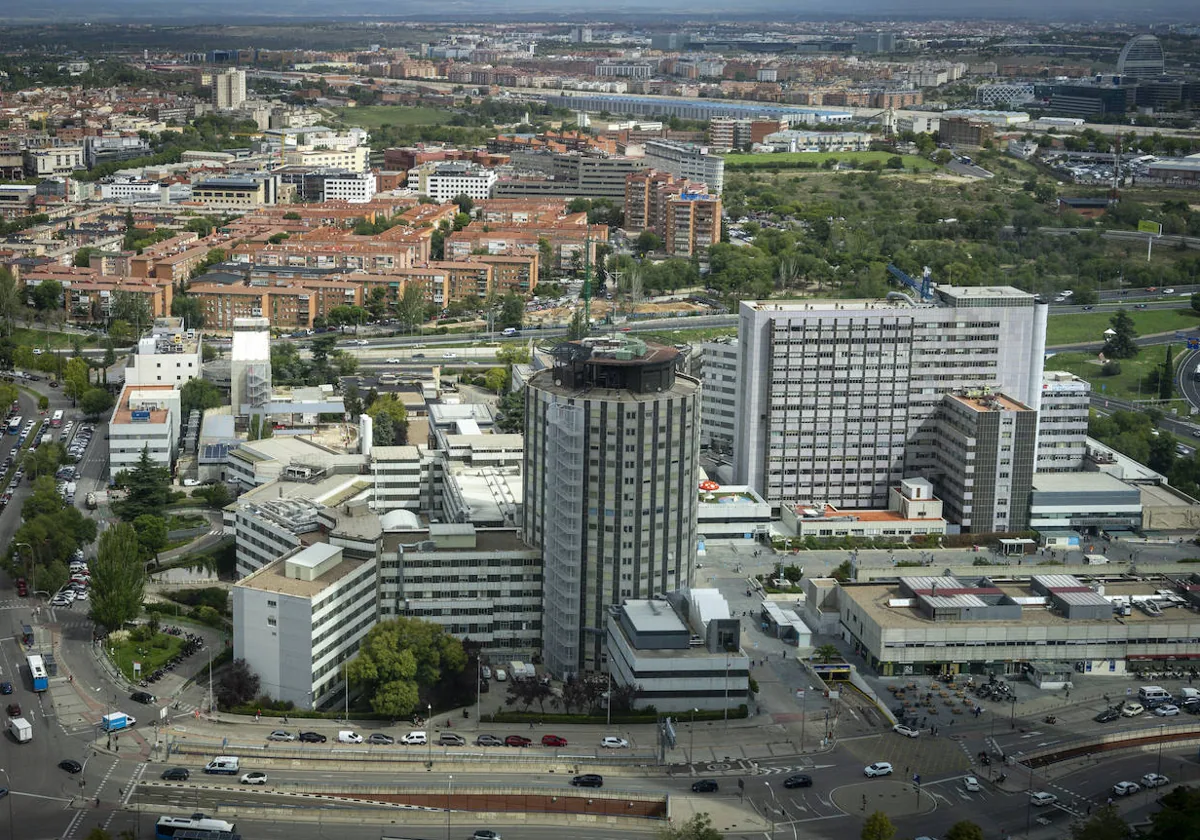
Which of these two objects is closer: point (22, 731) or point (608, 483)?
point (22, 731)

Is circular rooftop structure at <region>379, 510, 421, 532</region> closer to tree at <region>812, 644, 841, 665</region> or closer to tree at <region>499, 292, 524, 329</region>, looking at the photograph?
tree at <region>812, 644, 841, 665</region>

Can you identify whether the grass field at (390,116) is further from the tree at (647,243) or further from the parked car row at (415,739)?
the parked car row at (415,739)

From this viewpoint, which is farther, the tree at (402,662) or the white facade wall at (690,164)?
the white facade wall at (690,164)

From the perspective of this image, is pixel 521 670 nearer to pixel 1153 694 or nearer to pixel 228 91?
pixel 1153 694

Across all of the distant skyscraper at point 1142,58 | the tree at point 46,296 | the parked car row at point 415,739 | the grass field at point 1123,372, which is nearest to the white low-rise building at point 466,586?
the parked car row at point 415,739

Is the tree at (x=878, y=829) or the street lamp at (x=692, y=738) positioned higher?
the tree at (x=878, y=829)

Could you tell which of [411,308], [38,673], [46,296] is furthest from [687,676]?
[46,296]
